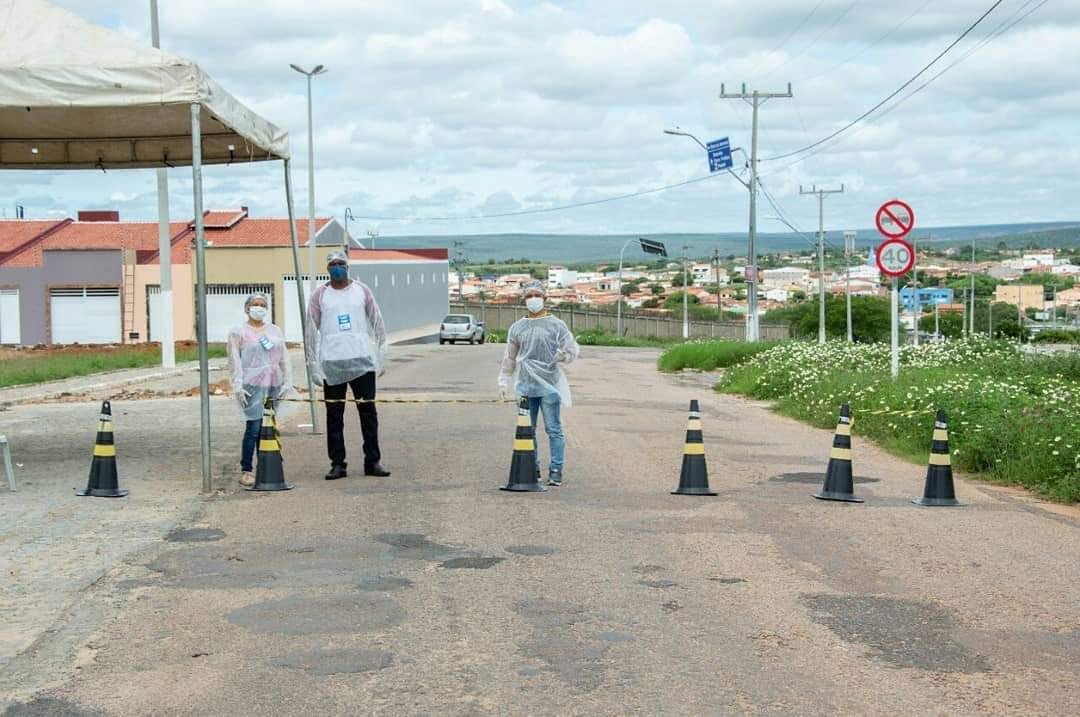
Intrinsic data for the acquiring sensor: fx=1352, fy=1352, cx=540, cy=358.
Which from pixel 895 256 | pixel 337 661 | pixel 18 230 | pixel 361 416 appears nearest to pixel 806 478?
pixel 361 416

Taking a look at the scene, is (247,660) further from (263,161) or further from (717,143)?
(717,143)

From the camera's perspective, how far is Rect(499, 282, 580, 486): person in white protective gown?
12070 mm

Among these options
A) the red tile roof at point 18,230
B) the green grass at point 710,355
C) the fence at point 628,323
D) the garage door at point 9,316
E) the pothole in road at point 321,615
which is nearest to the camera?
the pothole in road at point 321,615

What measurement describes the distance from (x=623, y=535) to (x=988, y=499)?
419 centimetres

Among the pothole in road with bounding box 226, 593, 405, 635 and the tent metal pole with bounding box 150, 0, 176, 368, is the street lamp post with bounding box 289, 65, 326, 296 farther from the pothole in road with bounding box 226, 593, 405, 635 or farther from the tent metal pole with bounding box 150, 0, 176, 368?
the pothole in road with bounding box 226, 593, 405, 635

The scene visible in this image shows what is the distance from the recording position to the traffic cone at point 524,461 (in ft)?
37.7

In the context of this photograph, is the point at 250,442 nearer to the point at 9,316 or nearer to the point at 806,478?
the point at 806,478

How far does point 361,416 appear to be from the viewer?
40.6ft

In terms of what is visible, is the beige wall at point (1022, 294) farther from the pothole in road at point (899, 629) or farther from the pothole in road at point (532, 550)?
the pothole in road at point (899, 629)

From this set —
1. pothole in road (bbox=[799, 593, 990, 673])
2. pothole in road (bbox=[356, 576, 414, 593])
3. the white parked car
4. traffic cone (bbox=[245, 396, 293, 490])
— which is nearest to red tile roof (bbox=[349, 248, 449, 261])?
the white parked car

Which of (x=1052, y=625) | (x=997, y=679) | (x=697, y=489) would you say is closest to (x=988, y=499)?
(x=697, y=489)

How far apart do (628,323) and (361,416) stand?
82104mm

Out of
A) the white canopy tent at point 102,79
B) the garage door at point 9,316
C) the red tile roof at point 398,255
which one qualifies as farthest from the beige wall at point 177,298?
the white canopy tent at point 102,79

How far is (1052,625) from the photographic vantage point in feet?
23.4
